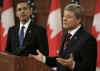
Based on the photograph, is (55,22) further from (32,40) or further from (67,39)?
(67,39)

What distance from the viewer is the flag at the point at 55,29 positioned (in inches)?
170

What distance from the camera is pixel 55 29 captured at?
4.38 m

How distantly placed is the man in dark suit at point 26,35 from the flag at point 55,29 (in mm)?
1367

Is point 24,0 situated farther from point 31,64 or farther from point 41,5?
point 41,5

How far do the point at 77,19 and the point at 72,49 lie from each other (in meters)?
0.28

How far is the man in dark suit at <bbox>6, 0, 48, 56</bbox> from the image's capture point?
2769 millimetres

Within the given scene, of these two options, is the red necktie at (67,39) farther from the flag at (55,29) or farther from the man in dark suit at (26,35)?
the flag at (55,29)

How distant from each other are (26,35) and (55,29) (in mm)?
1577

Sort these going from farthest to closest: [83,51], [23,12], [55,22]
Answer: [55,22] < [23,12] < [83,51]

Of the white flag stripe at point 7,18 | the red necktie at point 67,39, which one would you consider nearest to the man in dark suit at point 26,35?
the red necktie at point 67,39

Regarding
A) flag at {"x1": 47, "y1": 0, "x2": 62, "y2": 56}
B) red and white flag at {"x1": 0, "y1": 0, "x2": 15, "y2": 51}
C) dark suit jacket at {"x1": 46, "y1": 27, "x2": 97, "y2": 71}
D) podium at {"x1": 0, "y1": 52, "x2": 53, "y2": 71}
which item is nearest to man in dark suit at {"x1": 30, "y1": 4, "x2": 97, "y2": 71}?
dark suit jacket at {"x1": 46, "y1": 27, "x2": 97, "y2": 71}

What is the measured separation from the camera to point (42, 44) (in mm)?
2887

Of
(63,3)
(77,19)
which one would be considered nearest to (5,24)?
(63,3)

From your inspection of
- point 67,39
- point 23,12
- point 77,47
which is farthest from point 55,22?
point 77,47
